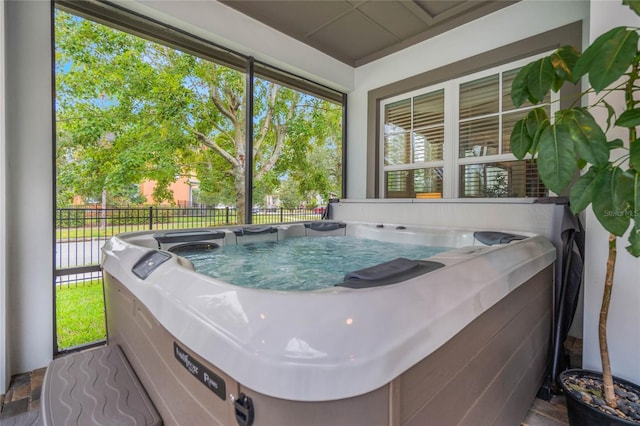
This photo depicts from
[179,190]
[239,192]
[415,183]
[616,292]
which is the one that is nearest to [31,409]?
[616,292]

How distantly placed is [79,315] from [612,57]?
3920mm

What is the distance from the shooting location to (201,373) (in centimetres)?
64

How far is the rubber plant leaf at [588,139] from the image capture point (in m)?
0.89

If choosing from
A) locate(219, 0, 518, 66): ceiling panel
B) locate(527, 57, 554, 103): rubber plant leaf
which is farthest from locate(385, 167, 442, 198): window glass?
locate(527, 57, 554, 103): rubber plant leaf

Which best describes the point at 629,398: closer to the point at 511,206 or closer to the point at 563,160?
the point at 563,160

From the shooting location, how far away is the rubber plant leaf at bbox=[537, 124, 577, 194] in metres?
0.92

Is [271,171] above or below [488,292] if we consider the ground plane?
above

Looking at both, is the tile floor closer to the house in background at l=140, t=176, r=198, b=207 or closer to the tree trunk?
the house in background at l=140, t=176, r=198, b=207

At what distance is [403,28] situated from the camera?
2.90m

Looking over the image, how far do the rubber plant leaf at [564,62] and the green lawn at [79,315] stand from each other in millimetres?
3050

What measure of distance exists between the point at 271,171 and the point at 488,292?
5.32 metres

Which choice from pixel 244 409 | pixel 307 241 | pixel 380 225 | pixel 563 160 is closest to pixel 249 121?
pixel 307 241

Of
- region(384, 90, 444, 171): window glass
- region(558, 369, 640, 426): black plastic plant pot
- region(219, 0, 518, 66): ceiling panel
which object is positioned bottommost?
region(558, 369, 640, 426): black plastic plant pot

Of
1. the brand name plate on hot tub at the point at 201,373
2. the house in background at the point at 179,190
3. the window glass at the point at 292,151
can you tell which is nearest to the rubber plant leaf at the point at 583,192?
the brand name plate on hot tub at the point at 201,373
